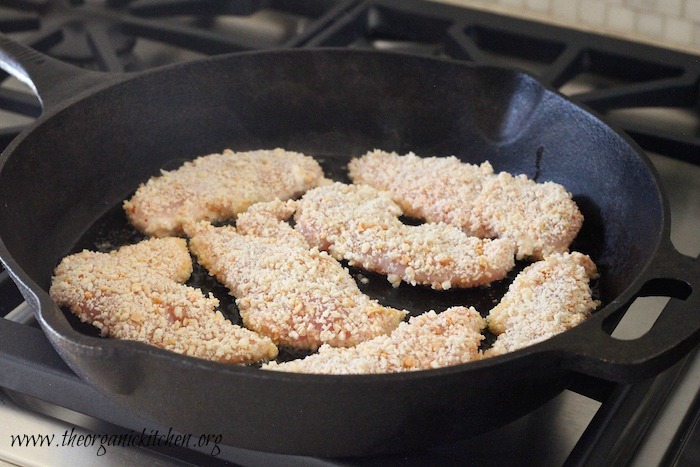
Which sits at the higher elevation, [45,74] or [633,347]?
[633,347]

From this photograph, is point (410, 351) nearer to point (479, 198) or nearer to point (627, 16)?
point (479, 198)

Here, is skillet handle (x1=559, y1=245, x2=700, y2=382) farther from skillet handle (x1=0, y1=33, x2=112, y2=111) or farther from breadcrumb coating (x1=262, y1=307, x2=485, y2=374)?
skillet handle (x1=0, y1=33, x2=112, y2=111)

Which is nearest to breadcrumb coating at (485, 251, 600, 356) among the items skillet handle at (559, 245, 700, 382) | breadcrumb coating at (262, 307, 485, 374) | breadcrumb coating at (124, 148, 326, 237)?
breadcrumb coating at (262, 307, 485, 374)

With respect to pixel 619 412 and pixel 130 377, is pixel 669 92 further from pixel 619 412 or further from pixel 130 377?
pixel 130 377

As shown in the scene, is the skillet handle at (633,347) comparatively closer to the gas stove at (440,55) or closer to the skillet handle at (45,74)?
the gas stove at (440,55)

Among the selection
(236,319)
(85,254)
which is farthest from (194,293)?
(85,254)

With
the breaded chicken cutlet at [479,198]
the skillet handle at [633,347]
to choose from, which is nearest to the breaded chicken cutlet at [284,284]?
the breaded chicken cutlet at [479,198]

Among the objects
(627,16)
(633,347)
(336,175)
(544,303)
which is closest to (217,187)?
(336,175)
